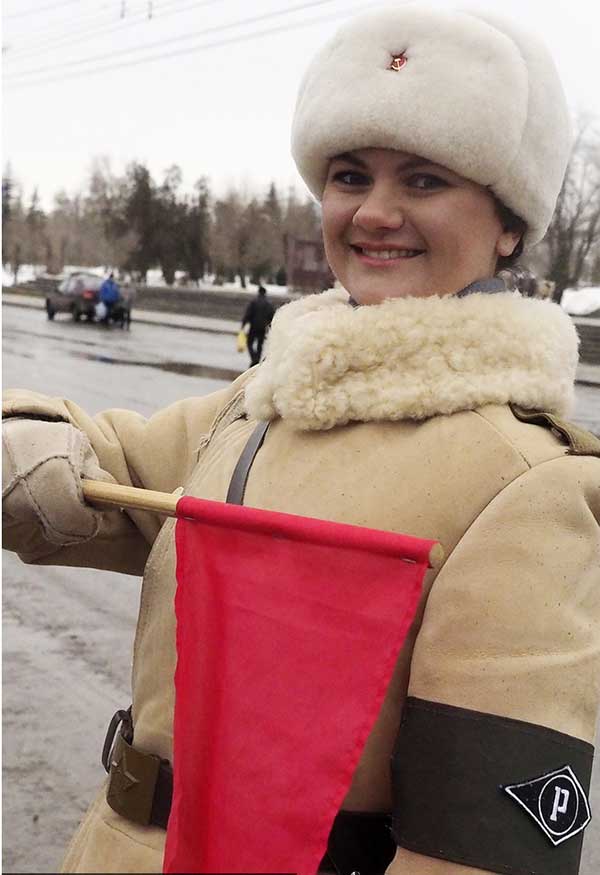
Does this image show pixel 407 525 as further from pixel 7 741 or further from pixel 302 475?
pixel 7 741

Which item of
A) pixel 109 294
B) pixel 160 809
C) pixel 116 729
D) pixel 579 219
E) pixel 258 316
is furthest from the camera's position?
pixel 109 294

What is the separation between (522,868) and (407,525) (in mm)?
375

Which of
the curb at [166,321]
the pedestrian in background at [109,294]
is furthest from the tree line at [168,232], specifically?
the pedestrian in background at [109,294]

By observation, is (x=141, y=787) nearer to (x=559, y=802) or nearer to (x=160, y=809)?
→ (x=160, y=809)

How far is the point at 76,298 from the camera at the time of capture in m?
23.9

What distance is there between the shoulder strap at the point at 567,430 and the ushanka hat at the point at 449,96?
30cm

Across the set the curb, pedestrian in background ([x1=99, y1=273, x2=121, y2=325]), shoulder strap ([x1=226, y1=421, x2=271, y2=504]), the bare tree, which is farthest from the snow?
shoulder strap ([x1=226, y1=421, x2=271, y2=504])

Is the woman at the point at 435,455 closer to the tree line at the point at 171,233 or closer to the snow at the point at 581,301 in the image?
the snow at the point at 581,301

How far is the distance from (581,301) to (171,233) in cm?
2664

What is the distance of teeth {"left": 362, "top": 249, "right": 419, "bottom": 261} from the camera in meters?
1.26

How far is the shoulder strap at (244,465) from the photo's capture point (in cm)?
124

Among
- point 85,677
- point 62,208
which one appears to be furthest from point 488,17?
point 62,208

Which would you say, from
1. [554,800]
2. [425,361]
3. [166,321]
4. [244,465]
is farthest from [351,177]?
[166,321]

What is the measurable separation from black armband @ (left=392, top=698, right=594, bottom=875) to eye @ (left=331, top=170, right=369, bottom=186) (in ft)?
2.26
